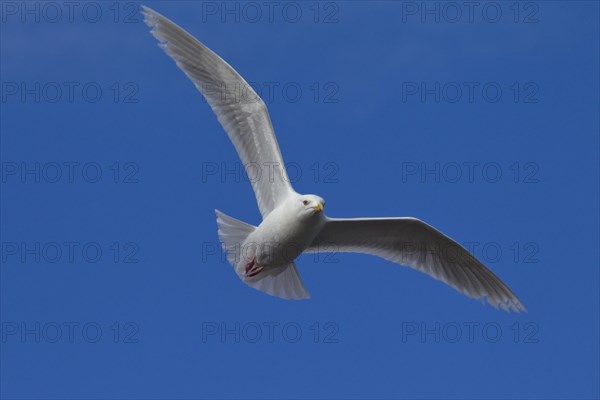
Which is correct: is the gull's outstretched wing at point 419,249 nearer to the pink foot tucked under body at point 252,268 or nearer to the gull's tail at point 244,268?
the gull's tail at point 244,268

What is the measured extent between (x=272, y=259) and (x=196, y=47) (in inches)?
127

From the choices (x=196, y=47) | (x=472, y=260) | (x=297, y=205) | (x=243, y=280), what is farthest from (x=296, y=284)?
(x=196, y=47)

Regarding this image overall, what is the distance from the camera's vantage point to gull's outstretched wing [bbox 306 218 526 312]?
11156 millimetres

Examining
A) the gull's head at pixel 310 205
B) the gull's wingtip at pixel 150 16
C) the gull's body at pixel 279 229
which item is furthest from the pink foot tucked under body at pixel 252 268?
the gull's wingtip at pixel 150 16

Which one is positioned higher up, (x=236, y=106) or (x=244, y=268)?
(x=236, y=106)

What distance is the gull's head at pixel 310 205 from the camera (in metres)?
10.2

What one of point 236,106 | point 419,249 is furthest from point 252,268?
point 419,249

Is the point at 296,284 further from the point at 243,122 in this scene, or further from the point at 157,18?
the point at 157,18

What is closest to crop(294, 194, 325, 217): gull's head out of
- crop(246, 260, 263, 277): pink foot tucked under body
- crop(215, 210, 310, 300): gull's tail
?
crop(215, 210, 310, 300): gull's tail

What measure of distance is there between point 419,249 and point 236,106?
3.10 meters

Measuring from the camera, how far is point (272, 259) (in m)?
10.7

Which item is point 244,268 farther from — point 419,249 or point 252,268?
point 419,249

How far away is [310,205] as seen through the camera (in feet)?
33.7

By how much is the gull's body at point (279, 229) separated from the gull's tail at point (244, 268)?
0.04ft
